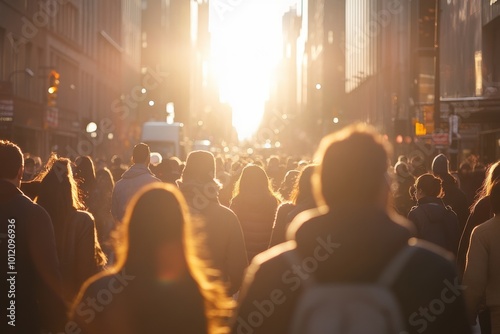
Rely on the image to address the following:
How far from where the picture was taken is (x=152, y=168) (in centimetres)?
1948

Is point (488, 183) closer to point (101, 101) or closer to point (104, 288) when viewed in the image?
point (104, 288)

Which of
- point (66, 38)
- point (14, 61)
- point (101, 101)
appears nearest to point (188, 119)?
point (101, 101)

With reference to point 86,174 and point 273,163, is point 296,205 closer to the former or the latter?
point 86,174

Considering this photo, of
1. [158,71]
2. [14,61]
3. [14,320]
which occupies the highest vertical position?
[158,71]

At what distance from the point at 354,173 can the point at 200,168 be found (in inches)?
210

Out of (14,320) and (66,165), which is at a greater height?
(66,165)

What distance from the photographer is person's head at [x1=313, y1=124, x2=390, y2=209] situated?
13.4 feet

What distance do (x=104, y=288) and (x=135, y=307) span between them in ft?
0.72

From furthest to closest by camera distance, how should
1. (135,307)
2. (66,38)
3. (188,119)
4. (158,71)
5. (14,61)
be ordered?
1. (188,119)
2. (158,71)
3. (66,38)
4. (14,61)
5. (135,307)

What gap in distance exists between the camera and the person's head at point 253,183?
1188cm

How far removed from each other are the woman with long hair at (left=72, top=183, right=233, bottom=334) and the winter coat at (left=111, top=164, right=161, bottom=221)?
8.01 m

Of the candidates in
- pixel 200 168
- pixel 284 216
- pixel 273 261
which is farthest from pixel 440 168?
pixel 273 261

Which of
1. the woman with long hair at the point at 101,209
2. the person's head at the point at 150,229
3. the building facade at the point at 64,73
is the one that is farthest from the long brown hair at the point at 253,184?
the building facade at the point at 64,73

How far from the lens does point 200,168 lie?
9.34m
